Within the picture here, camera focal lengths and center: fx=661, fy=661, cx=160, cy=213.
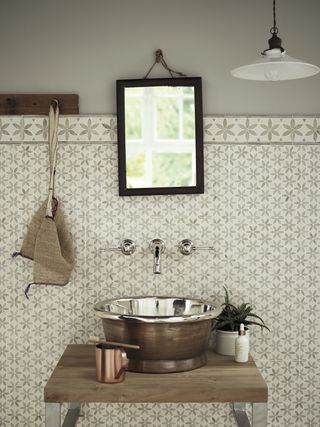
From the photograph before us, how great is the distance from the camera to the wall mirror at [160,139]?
321cm

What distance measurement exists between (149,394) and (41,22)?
6.08 ft

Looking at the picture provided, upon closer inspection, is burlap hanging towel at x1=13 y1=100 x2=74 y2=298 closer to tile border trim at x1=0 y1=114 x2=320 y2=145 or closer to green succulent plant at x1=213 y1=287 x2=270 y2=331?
tile border trim at x1=0 y1=114 x2=320 y2=145

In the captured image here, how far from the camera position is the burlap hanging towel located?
314 centimetres

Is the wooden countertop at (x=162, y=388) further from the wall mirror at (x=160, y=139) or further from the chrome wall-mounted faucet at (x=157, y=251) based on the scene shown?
the wall mirror at (x=160, y=139)

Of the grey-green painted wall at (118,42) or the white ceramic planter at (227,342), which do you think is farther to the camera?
the grey-green painted wall at (118,42)

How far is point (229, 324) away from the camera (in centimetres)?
308

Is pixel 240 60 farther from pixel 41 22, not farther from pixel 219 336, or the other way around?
pixel 219 336

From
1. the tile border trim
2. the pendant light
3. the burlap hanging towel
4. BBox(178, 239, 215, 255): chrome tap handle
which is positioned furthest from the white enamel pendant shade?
the burlap hanging towel

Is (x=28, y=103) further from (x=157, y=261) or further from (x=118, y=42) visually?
(x=157, y=261)

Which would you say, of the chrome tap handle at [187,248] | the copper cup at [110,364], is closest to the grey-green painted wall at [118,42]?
the chrome tap handle at [187,248]

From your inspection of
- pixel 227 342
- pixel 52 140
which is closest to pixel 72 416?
pixel 227 342

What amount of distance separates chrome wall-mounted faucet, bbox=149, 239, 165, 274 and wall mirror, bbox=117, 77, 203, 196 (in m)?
0.25

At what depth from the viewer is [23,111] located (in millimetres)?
3232

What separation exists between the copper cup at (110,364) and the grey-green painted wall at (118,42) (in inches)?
48.5
